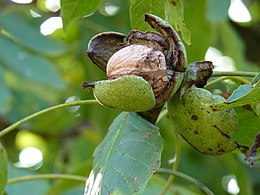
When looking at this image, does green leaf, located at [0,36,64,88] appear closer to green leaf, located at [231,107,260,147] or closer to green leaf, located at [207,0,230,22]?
green leaf, located at [207,0,230,22]

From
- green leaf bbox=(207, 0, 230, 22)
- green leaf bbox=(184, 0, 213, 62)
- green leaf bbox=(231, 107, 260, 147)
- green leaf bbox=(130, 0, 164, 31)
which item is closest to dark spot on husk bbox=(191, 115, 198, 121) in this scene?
A: green leaf bbox=(231, 107, 260, 147)

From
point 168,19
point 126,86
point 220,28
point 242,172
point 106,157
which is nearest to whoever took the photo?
point 126,86

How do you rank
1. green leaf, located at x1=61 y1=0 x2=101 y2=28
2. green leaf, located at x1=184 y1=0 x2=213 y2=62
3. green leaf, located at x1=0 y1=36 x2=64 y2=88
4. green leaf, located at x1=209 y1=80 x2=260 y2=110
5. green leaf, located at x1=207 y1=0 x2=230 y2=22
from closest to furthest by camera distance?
1. green leaf, located at x1=209 y1=80 x2=260 y2=110
2. green leaf, located at x1=61 y1=0 x2=101 y2=28
3. green leaf, located at x1=184 y1=0 x2=213 y2=62
4. green leaf, located at x1=207 y1=0 x2=230 y2=22
5. green leaf, located at x1=0 y1=36 x2=64 y2=88

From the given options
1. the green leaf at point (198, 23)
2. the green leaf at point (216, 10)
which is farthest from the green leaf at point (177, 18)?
the green leaf at point (216, 10)

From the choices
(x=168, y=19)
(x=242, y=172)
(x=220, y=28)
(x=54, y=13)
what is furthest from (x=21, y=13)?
(x=168, y=19)

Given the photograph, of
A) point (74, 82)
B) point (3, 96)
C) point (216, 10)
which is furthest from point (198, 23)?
point (74, 82)

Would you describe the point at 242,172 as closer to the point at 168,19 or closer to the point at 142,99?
the point at 168,19
